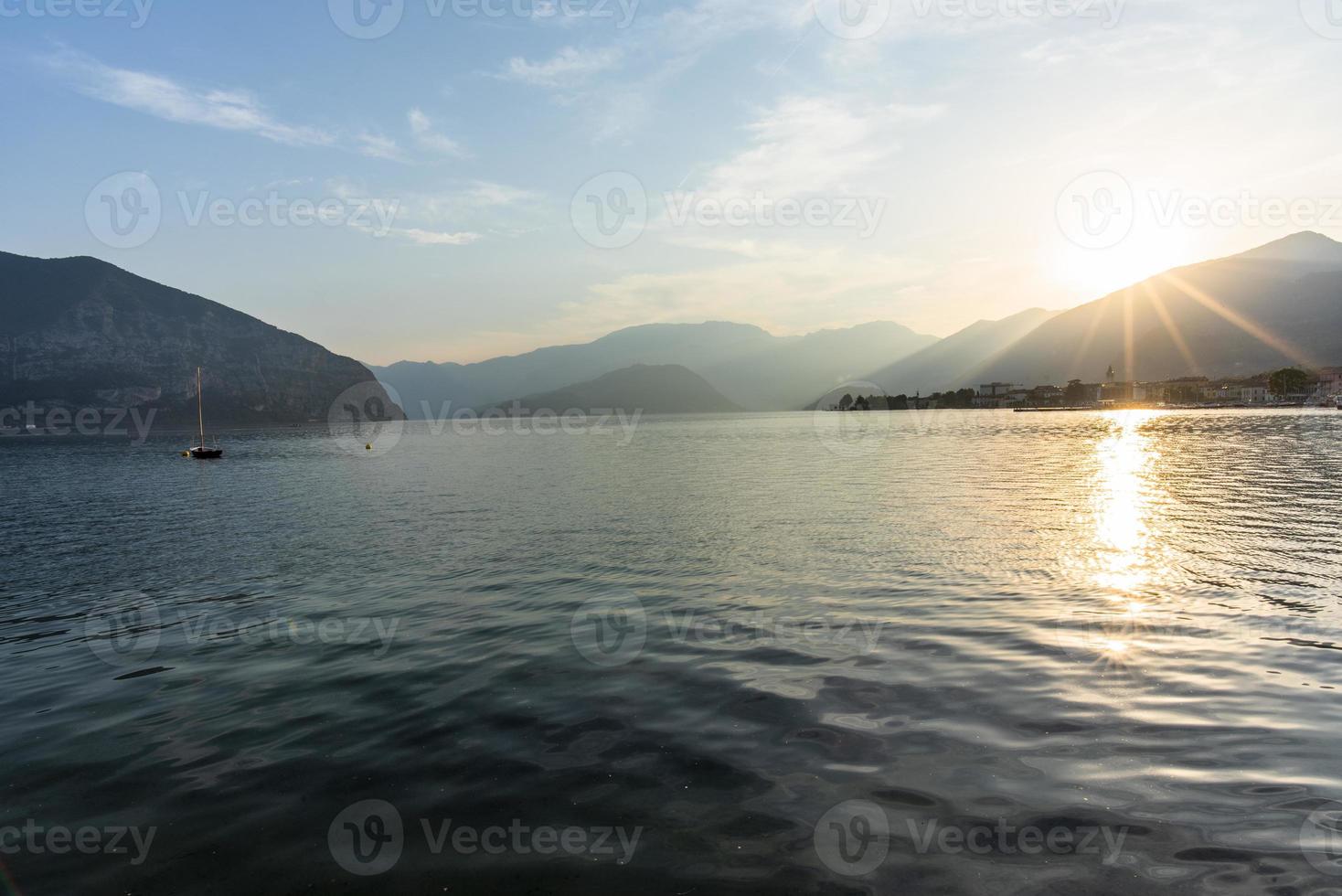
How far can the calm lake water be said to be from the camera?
A: 8336mm

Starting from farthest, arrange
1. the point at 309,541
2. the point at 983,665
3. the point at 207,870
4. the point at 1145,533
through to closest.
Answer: the point at 309,541, the point at 1145,533, the point at 983,665, the point at 207,870

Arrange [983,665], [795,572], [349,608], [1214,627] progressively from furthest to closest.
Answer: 1. [795,572]
2. [349,608]
3. [1214,627]
4. [983,665]

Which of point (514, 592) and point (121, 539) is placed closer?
point (514, 592)

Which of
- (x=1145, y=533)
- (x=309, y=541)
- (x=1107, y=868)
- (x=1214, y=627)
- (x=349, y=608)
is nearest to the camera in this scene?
(x=1107, y=868)

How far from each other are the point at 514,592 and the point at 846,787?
15662 millimetres

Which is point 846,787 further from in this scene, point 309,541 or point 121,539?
point 121,539

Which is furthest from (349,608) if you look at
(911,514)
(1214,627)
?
(911,514)

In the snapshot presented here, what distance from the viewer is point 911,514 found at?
37438 mm

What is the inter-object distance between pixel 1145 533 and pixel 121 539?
52667mm

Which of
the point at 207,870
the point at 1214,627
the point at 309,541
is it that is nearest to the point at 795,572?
the point at 1214,627

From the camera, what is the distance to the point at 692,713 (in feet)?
41.8

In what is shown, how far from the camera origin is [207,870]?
8.44m

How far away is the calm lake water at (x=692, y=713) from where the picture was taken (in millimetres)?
8336

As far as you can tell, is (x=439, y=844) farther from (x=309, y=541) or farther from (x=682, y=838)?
(x=309, y=541)
